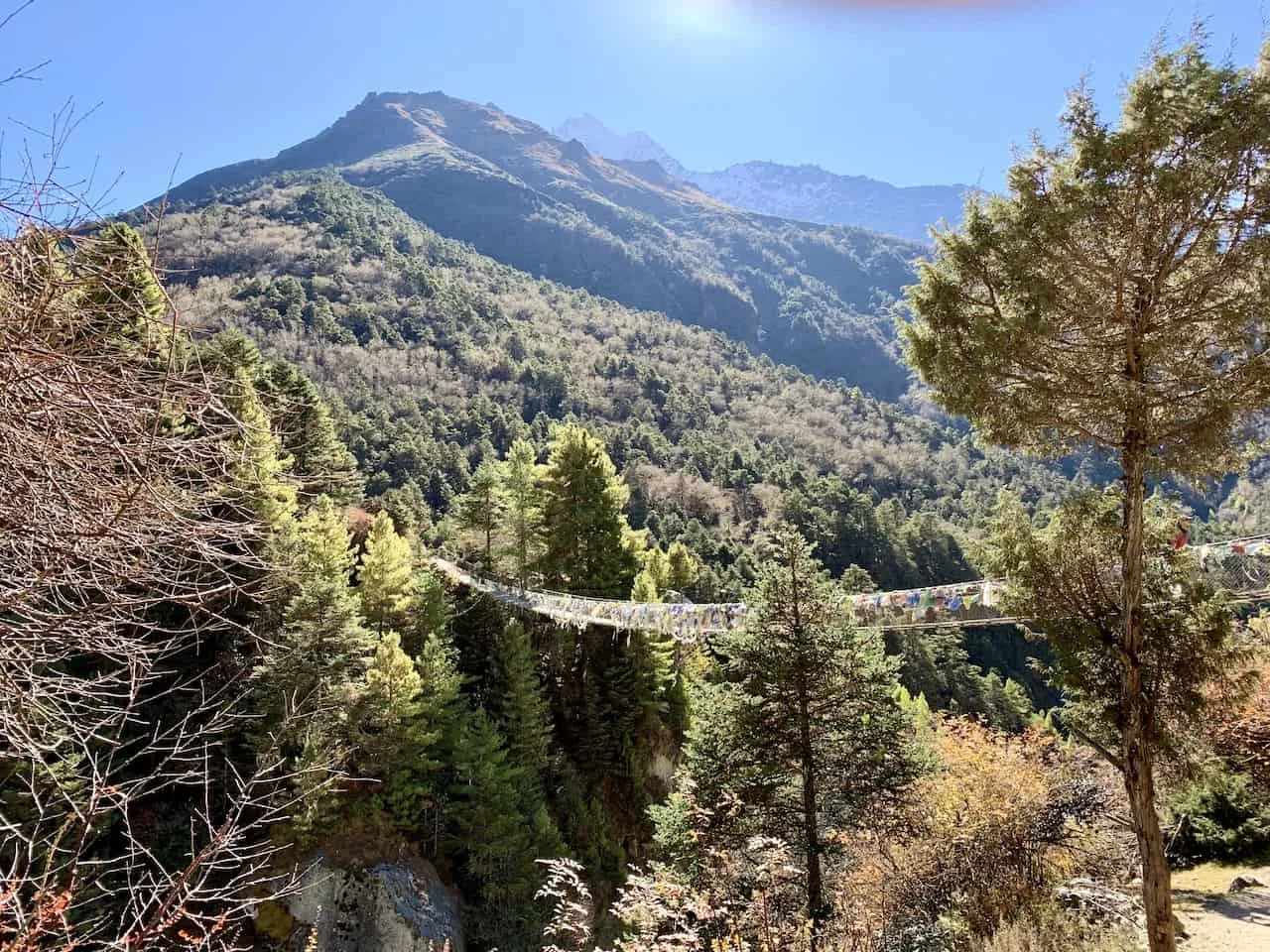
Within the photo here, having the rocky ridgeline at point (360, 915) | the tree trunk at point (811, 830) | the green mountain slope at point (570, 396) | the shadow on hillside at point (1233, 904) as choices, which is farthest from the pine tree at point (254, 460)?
the green mountain slope at point (570, 396)

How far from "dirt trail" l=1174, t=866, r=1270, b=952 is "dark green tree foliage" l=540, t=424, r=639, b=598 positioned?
43.0ft

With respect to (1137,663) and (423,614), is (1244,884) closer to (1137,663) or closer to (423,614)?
(1137,663)

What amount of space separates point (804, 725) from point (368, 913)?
9835 millimetres

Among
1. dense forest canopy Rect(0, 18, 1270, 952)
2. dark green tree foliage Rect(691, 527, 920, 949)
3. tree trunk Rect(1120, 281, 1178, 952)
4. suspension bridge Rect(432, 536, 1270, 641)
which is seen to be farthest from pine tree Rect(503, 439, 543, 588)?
tree trunk Rect(1120, 281, 1178, 952)

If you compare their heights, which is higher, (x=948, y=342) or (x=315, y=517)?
(x=948, y=342)

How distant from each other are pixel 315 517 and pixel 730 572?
34.2 m

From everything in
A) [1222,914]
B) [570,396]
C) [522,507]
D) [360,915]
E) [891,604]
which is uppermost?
[570,396]

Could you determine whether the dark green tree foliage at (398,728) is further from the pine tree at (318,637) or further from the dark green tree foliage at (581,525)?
the dark green tree foliage at (581,525)

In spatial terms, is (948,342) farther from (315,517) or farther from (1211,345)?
(315,517)

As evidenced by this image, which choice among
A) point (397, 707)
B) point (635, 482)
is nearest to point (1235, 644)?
point (397, 707)

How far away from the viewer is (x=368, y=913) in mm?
13648

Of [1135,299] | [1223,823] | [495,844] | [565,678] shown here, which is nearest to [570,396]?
[565,678]

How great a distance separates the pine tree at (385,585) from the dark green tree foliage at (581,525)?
4.18 m

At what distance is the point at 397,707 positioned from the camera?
14.5m
